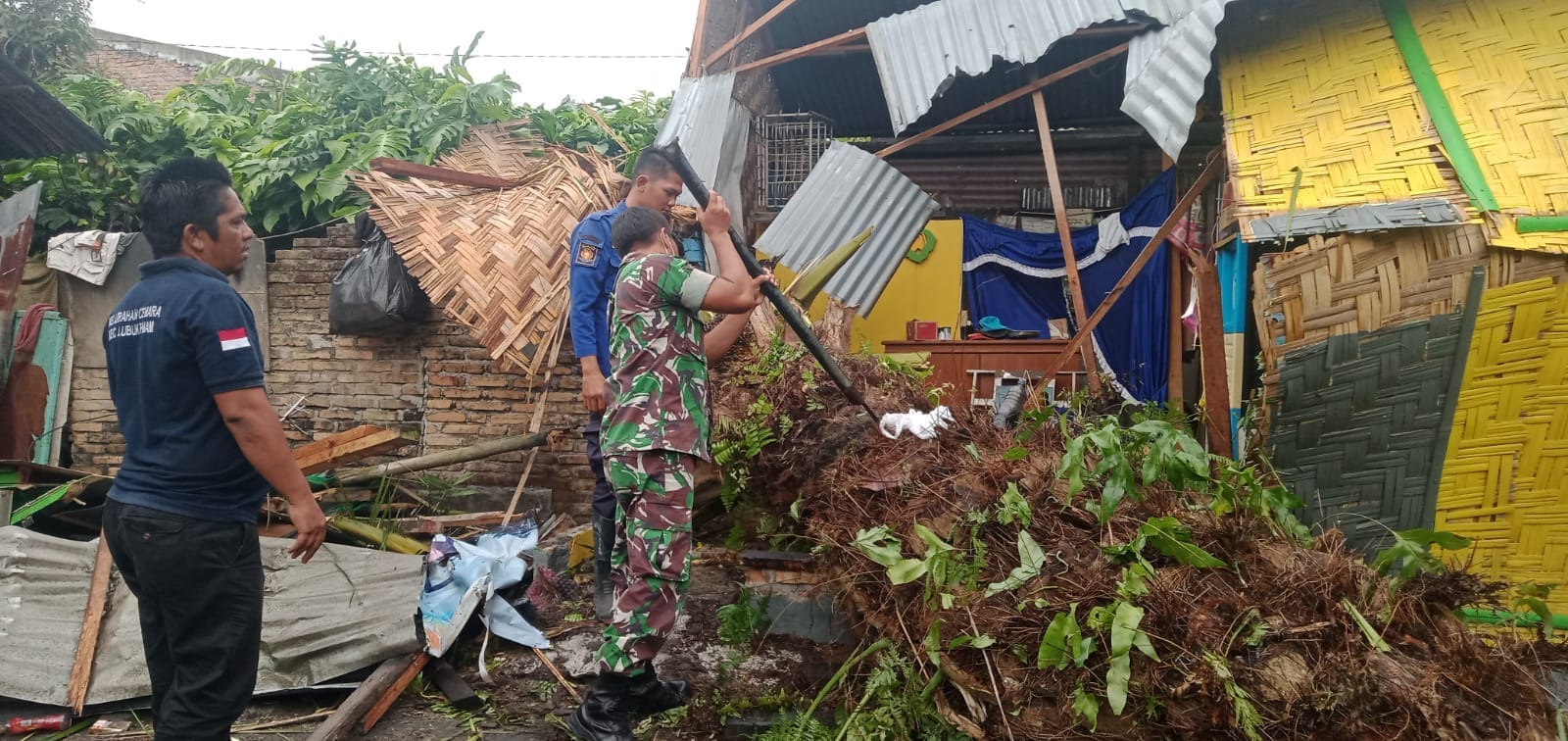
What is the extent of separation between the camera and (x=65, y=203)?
7.38 metres

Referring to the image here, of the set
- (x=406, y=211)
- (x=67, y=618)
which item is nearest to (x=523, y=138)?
(x=406, y=211)

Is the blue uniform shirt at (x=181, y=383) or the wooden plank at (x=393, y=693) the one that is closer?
the blue uniform shirt at (x=181, y=383)

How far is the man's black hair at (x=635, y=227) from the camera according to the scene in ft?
10.4

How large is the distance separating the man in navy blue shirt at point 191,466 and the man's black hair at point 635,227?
1242 millimetres

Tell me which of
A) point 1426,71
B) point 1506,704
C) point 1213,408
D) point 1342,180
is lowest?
point 1506,704

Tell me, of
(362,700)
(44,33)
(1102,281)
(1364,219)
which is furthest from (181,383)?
(44,33)

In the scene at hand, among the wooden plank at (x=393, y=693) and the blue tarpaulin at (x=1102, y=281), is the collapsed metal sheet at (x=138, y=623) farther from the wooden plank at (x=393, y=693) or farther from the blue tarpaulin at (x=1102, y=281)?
the blue tarpaulin at (x=1102, y=281)

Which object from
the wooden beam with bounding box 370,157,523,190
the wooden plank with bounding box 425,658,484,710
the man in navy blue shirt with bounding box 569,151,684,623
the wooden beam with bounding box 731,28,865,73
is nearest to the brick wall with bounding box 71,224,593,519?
the wooden beam with bounding box 370,157,523,190

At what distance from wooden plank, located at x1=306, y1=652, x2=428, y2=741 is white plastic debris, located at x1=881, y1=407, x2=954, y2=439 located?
2293mm

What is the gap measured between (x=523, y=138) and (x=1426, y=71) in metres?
6.36

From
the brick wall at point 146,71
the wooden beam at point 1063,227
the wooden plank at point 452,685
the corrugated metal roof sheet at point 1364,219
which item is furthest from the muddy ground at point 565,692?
the brick wall at point 146,71

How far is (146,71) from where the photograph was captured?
1475cm

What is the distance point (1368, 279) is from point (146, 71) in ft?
59.7

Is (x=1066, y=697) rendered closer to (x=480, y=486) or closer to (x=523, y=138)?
(x=480, y=486)
